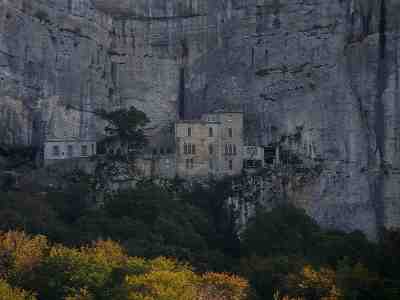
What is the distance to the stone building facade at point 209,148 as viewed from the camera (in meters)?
67.3

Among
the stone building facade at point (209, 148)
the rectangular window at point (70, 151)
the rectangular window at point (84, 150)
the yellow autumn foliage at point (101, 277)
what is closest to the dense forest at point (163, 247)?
the yellow autumn foliage at point (101, 277)

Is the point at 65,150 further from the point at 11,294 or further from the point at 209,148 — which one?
the point at 11,294

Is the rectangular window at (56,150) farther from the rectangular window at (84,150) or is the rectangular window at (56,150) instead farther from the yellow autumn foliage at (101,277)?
the yellow autumn foliage at (101,277)

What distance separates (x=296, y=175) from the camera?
67.4 meters

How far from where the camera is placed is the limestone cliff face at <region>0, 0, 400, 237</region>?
67.6 meters

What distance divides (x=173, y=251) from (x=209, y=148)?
13.5 meters

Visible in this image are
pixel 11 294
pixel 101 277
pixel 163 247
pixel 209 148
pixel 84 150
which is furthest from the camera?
pixel 84 150

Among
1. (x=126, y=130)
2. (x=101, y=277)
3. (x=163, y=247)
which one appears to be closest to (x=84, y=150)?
(x=126, y=130)

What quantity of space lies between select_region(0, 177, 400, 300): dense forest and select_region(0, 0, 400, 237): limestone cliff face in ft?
16.3

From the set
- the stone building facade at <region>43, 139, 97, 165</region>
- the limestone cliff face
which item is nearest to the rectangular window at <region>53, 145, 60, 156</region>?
the stone building facade at <region>43, 139, 97, 165</region>

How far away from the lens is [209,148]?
221ft

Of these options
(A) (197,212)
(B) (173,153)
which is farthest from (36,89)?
(A) (197,212)

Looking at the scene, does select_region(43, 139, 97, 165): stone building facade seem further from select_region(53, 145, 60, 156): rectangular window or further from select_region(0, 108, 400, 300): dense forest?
select_region(0, 108, 400, 300): dense forest

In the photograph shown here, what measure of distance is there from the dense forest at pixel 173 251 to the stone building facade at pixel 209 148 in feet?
4.13
